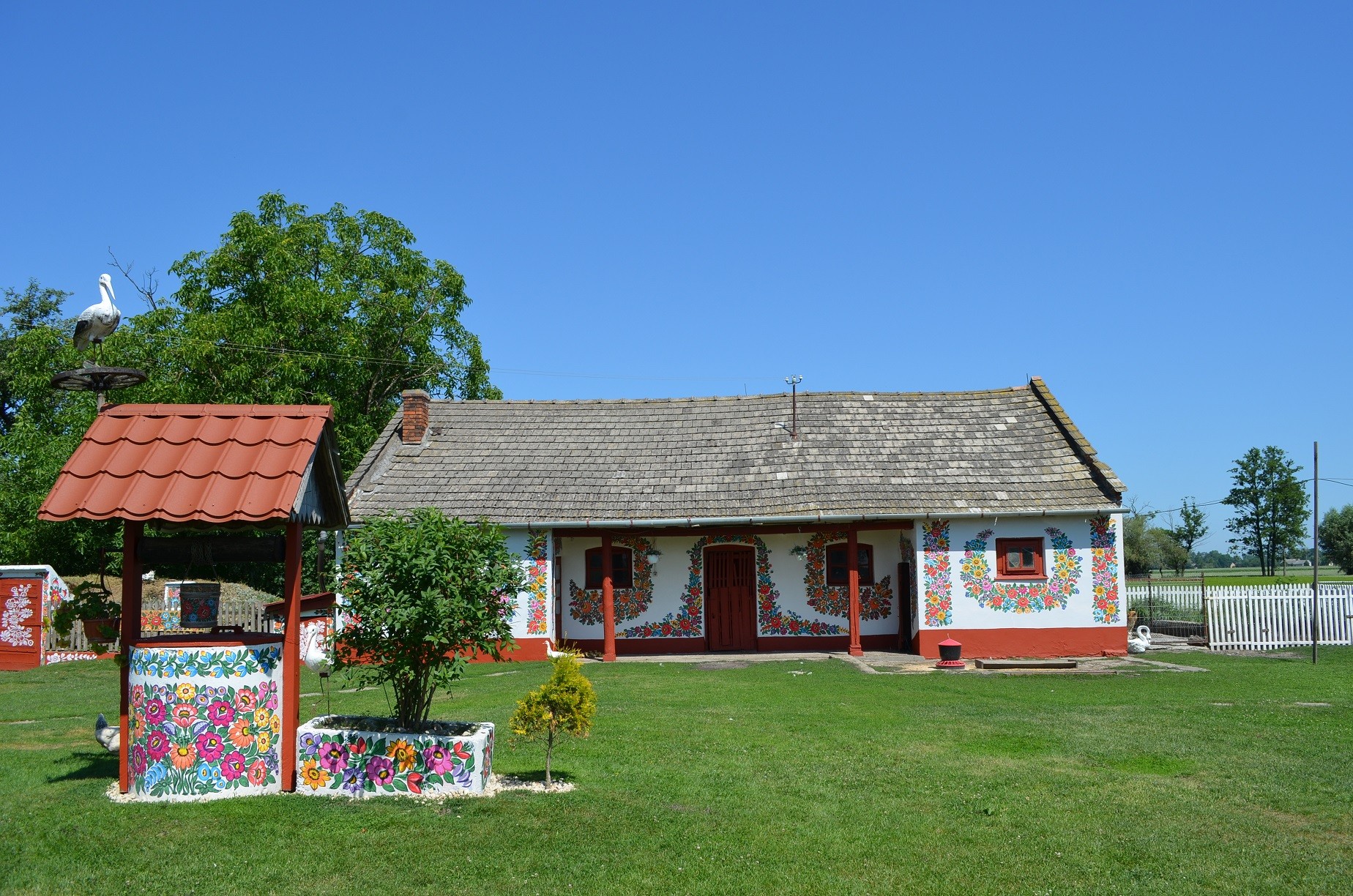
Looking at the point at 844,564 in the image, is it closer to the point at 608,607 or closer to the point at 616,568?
the point at 616,568

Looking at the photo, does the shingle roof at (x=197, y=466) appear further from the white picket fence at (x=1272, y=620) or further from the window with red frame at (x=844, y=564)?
the white picket fence at (x=1272, y=620)

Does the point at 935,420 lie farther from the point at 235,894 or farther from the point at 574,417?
the point at 235,894

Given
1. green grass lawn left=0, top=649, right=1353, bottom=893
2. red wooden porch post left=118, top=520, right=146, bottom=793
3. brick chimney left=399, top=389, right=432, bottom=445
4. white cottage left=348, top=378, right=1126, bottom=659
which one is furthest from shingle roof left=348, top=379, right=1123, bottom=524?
red wooden porch post left=118, top=520, right=146, bottom=793

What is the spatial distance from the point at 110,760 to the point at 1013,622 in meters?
16.3

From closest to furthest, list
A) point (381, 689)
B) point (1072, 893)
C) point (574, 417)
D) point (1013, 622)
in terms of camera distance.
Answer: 1. point (1072, 893)
2. point (381, 689)
3. point (1013, 622)
4. point (574, 417)

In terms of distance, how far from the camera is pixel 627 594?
75.3ft

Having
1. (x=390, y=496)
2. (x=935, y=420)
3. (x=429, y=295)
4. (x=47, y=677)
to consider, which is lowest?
(x=47, y=677)

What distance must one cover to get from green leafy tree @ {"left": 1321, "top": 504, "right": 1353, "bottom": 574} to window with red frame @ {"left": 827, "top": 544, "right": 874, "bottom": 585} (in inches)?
2152

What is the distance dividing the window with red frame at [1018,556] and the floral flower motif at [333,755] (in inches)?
620

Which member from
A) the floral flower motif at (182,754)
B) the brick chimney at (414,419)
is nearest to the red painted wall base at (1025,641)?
the brick chimney at (414,419)

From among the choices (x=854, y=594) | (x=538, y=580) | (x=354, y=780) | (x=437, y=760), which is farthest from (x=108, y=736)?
(x=854, y=594)

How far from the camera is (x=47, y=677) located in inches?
760

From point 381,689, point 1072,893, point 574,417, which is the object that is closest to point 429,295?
point 574,417

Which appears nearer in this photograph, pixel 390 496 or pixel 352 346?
pixel 390 496
